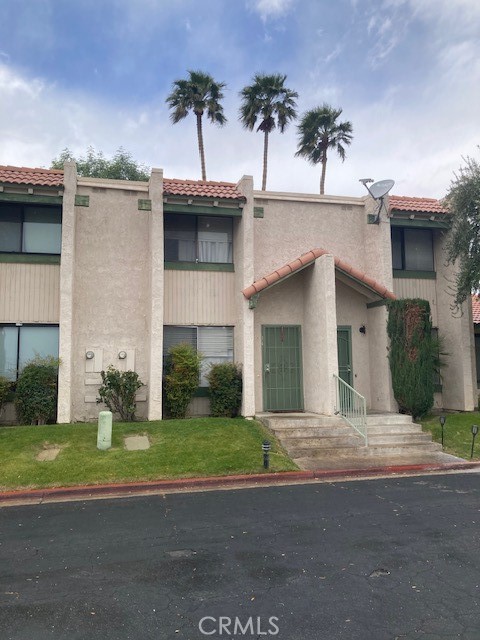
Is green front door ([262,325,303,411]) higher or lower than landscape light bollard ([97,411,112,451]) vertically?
higher

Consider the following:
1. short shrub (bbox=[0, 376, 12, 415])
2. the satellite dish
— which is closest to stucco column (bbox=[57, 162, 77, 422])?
short shrub (bbox=[0, 376, 12, 415])

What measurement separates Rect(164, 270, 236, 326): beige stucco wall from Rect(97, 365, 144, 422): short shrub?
204cm

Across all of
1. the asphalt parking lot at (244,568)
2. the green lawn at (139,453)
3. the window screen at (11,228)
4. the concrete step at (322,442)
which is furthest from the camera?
the window screen at (11,228)

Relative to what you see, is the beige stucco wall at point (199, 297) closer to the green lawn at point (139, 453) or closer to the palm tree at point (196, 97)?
the green lawn at point (139, 453)

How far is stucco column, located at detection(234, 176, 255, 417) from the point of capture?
44.7ft

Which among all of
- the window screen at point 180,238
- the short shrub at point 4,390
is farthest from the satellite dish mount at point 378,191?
the short shrub at point 4,390

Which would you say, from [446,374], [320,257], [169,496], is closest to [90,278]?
[320,257]

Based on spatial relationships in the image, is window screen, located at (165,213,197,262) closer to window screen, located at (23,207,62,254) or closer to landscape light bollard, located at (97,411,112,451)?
window screen, located at (23,207,62,254)

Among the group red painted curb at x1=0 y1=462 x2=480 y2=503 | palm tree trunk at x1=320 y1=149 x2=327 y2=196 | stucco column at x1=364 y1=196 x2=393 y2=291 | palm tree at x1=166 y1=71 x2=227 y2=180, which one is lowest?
red painted curb at x1=0 y1=462 x2=480 y2=503

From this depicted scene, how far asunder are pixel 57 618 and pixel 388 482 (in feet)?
22.5

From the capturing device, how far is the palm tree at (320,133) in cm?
2891

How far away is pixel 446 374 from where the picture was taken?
16.1 metres

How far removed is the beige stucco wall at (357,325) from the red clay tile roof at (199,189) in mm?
4203

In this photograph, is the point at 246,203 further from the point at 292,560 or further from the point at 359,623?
the point at 359,623
